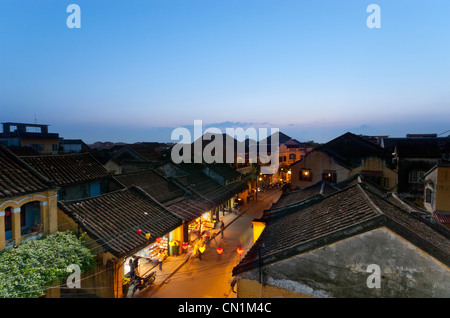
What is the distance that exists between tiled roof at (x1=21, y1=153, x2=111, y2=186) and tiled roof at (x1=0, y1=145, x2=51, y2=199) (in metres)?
2.91

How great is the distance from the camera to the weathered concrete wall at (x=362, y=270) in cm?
566

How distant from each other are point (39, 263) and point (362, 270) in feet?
33.1

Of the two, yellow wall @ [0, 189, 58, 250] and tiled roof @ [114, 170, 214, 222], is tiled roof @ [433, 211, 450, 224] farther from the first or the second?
yellow wall @ [0, 189, 58, 250]

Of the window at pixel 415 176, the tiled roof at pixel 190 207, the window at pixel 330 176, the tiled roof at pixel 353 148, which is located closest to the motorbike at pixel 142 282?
the tiled roof at pixel 190 207

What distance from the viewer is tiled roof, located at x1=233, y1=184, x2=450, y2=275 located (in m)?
5.90

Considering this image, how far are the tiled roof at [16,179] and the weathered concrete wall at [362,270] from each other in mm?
9415

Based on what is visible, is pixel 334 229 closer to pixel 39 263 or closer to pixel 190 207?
pixel 39 263

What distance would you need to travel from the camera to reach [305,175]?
30.6m

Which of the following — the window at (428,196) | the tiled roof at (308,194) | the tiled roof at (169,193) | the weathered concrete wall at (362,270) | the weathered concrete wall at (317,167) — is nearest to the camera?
the weathered concrete wall at (362,270)

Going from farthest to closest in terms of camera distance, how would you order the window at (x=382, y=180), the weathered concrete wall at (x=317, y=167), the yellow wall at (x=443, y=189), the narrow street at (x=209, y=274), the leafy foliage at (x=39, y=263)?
the window at (x=382, y=180)
the weathered concrete wall at (x=317, y=167)
the yellow wall at (x=443, y=189)
the narrow street at (x=209, y=274)
the leafy foliage at (x=39, y=263)

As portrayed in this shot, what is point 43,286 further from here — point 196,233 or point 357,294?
point 196,233
